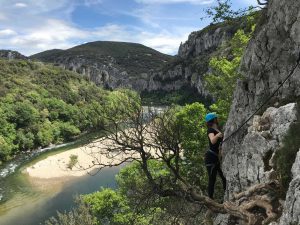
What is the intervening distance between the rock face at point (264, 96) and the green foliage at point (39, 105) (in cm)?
5033

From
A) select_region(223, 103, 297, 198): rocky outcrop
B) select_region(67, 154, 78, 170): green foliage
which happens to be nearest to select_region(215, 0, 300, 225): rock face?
select_region(223, 103, 297, 198): rocky outcrop

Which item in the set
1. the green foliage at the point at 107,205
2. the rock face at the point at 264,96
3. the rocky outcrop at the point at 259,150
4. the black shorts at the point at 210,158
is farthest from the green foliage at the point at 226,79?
the green foliage at the point at 107,205

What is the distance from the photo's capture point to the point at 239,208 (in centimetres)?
1148

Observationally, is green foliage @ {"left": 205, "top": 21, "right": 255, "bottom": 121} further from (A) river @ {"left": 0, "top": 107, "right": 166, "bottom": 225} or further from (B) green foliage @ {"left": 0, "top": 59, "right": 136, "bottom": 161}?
(B) green foliage @ {"left": 0, "top": 59, "right": 136, "bottom": 161}

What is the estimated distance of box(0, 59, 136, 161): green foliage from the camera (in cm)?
9822

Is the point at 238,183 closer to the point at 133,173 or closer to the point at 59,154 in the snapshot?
the point at 133,173

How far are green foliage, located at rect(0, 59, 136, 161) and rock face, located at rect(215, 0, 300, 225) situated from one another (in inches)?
1981

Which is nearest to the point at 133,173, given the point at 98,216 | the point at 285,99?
the point at 98,216

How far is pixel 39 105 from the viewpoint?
122 metres

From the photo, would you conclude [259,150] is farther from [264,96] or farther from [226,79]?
[226,79]

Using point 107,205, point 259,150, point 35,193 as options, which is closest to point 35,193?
point 35,193

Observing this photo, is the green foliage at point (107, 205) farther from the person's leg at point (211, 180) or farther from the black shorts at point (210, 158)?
the black shorts at point (210, 158)

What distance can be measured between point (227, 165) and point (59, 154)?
81132 mm

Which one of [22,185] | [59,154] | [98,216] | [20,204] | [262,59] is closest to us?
[262,59]
